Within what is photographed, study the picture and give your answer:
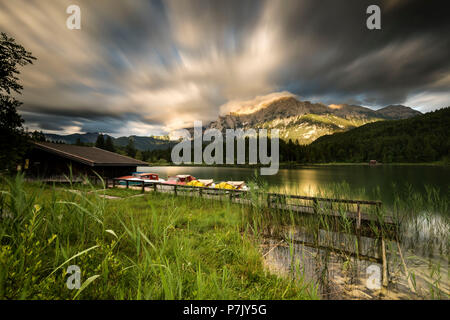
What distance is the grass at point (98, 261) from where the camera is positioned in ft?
5.32

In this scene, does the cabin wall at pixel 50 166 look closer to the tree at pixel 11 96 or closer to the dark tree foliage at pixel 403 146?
the tree at pixel 11 96

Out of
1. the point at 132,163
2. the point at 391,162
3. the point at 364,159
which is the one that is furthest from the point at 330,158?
the point at 132,163

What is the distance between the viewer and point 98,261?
2.27 metres

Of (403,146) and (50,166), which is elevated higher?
(403,146)

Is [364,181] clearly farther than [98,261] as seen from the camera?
Yes

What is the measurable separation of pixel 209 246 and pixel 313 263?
2790 mm

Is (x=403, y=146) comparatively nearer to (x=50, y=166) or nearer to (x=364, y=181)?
(x=364, y=181)

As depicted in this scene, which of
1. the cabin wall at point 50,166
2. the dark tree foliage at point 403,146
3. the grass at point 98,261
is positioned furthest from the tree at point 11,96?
the dark tree foliage at point 403,146

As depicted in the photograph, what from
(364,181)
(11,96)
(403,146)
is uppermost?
(403,146)

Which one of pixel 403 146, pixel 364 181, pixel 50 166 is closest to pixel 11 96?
pixel 50 166

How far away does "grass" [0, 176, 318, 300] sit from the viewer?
1.62 meters

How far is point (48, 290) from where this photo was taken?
1.60 m
